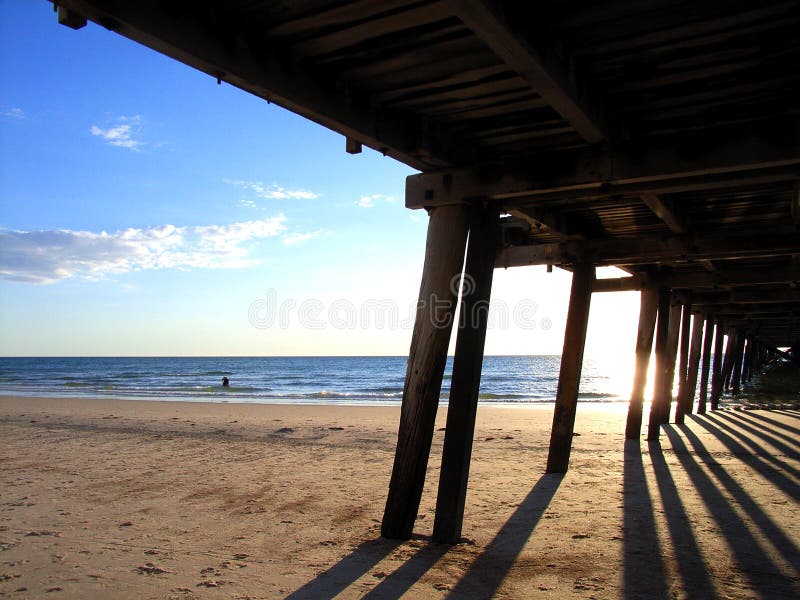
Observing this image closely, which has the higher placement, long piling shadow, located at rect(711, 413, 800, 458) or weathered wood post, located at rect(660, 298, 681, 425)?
weathered wood post, located at rect(660, 298, 681, 425)

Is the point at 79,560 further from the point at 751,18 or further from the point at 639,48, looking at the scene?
the point at 751,18

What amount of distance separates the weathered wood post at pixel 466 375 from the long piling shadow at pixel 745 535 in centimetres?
197

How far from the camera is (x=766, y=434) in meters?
12.0

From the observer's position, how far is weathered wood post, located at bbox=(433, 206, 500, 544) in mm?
4711

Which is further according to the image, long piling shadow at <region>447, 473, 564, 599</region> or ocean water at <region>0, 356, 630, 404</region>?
ocean water at <region>0, 356, 630, 404</region>

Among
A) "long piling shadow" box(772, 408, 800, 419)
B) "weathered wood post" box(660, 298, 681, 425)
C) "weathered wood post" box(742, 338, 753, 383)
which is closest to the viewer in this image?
"weathered wood post" box(660, 298, 681, 425)

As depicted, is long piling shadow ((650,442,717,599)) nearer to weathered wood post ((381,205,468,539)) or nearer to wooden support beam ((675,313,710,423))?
weathered wood post ((381,205,468,539))

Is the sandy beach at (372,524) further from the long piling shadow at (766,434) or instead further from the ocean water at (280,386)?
the ocean water at (280,386)

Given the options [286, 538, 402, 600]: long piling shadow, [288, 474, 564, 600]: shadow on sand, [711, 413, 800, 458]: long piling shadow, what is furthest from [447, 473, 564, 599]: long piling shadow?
[711, 413, 800, 458]: long piling shadow

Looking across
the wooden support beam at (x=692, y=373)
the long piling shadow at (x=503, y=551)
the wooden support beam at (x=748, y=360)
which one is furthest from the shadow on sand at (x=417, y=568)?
the wooden support beam at (x=748, y=360)

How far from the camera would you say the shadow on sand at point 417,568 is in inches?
150

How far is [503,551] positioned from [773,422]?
493 inches

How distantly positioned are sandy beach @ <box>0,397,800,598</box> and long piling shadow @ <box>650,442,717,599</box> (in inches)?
0.7

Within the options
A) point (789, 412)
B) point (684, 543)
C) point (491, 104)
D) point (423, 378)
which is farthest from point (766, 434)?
point (491, 104)
